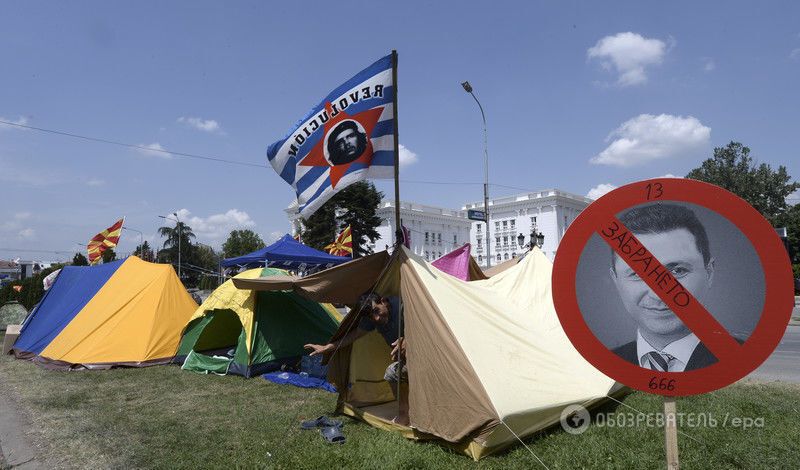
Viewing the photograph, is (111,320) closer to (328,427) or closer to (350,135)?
(328,427)

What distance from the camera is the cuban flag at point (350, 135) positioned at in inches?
214

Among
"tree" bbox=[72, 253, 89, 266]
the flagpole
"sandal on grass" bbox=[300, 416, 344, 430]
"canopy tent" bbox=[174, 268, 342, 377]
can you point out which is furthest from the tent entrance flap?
"tree" bbox=[72, 253, 89, 266]

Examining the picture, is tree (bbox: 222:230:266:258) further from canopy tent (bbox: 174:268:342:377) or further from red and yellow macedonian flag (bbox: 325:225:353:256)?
canopy tent (bbox: 174:268:342:377)

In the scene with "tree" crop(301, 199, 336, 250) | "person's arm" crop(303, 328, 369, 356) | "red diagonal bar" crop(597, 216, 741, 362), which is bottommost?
"person's arm" crop(303, 328, 369, 356)

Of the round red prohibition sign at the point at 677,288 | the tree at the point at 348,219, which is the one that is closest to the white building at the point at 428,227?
the tree at the point at 348,219

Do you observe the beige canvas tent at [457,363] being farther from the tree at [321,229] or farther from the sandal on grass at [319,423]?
the tree at [321,229]

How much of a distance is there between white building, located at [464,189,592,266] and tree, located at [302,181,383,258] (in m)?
30.3

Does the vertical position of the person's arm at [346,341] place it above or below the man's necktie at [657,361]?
below

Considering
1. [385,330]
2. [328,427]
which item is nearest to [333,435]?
[328,427]

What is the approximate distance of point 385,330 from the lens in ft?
20.1

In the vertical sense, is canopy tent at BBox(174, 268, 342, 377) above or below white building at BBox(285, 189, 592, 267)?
below

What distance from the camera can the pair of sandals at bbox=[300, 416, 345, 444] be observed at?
4.91 metres

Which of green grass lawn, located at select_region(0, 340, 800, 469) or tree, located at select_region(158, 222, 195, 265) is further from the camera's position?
tree, located at select_region(158, 222, 195, 265)

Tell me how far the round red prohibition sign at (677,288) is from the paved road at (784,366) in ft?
22.5
